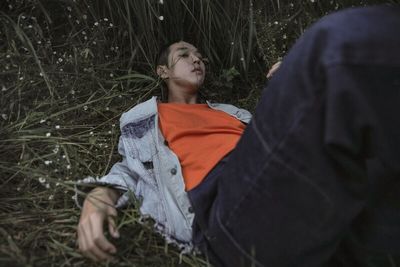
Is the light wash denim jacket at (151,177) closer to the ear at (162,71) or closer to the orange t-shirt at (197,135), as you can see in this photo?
the orange t-shirt at (197,135)

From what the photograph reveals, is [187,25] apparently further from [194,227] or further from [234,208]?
[234,208]

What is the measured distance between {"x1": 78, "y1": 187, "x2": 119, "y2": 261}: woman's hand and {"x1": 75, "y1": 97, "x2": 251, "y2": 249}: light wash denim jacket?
3.8 inches

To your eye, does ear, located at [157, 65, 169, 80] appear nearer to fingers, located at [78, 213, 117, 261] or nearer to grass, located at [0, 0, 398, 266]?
grass, located at [0, 0, 398, 266]

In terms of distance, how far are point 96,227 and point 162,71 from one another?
4.25 ft

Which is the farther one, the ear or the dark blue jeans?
the ear

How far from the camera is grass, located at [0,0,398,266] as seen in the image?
62.4 inches

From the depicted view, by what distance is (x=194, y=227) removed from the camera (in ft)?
4.89

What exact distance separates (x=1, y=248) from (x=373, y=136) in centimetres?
109

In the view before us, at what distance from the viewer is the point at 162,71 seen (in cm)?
252

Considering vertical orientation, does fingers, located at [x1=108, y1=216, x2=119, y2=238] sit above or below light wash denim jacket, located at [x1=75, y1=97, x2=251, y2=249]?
above

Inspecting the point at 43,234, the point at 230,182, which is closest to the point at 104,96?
the point at 43,234

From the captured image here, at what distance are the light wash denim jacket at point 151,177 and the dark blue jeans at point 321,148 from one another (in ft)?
1.37

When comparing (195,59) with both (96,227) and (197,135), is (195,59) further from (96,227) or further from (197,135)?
(96,227)

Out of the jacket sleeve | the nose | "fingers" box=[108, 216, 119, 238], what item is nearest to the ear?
the nose
